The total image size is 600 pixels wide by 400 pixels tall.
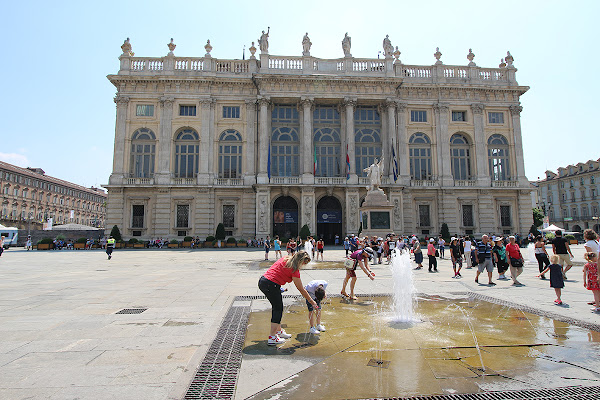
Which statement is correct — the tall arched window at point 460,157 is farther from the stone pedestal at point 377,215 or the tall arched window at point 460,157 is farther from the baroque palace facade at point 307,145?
the stone pedestal at point 377,215

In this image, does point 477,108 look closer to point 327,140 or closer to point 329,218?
point 327,140

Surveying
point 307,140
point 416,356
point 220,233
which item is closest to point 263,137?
point 307,140

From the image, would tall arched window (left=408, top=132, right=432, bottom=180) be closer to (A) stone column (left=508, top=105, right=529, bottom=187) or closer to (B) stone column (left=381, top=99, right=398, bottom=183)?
(B) stone column (left=381, top=99, right=398, bottom=183)

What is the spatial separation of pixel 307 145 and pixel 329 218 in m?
8.07

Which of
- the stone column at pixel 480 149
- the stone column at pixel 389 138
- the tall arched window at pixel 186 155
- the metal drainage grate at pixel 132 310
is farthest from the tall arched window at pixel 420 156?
the metal drainage grate at pixel 132 310

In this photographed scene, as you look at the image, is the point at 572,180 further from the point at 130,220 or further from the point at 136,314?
the point at 136,314

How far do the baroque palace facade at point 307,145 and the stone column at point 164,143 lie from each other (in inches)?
4.6

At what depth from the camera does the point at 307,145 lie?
36.8 m

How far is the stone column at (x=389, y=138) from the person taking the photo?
→ 37.4 m

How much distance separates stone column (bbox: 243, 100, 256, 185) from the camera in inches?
1452

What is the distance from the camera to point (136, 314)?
7.15 meters

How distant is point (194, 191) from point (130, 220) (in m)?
7.24

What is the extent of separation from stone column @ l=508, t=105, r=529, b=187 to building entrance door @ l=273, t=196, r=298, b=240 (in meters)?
25.4

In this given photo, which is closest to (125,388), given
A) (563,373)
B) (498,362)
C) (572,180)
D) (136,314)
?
(136,314)
